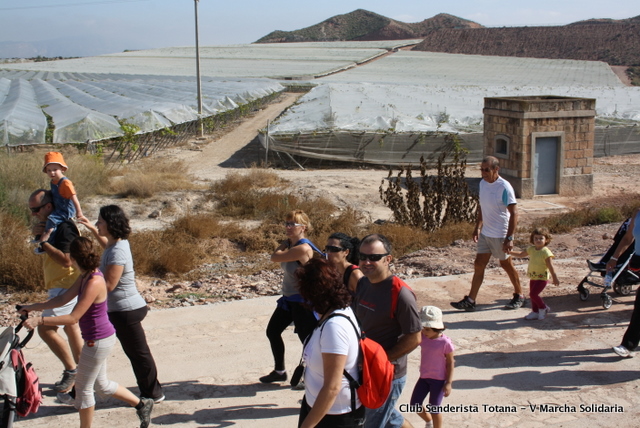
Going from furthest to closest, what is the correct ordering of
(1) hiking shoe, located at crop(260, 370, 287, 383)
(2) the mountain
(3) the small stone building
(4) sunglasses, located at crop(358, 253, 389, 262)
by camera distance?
(2) the mountain
(3) the small stone building
(1) hiking shoe, located at crop(260, 370, 287, 383)
(4) sunglasses, located at crop(358, 253, 389, 262)

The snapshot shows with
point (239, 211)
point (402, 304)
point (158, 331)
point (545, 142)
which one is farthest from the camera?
point (545, 142)

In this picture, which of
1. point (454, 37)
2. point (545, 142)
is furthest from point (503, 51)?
point (545, 142)

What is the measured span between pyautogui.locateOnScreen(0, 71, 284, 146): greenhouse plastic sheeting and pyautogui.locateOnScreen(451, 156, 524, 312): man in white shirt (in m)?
14.7

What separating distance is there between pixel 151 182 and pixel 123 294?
10482 mm

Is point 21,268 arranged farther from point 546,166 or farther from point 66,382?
point 546,166

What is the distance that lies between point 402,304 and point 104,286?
1882 mm

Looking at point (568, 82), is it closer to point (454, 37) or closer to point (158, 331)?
point (158, 331)

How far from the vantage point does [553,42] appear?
83.6 metres

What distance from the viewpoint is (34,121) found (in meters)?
19.1

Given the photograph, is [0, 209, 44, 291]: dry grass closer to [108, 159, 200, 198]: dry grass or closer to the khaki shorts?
the khaki shorts

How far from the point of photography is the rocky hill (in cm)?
7656

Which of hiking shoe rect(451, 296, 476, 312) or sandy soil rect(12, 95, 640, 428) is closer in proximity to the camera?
sandy soil rect(12, 95, 640, 428)

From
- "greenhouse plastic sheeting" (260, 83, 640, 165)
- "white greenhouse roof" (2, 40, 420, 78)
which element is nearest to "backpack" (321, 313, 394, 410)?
"greenhouse plastic sheeting" (260, 83, 640, 165)

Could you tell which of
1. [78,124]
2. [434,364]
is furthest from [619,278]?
[78,124]
